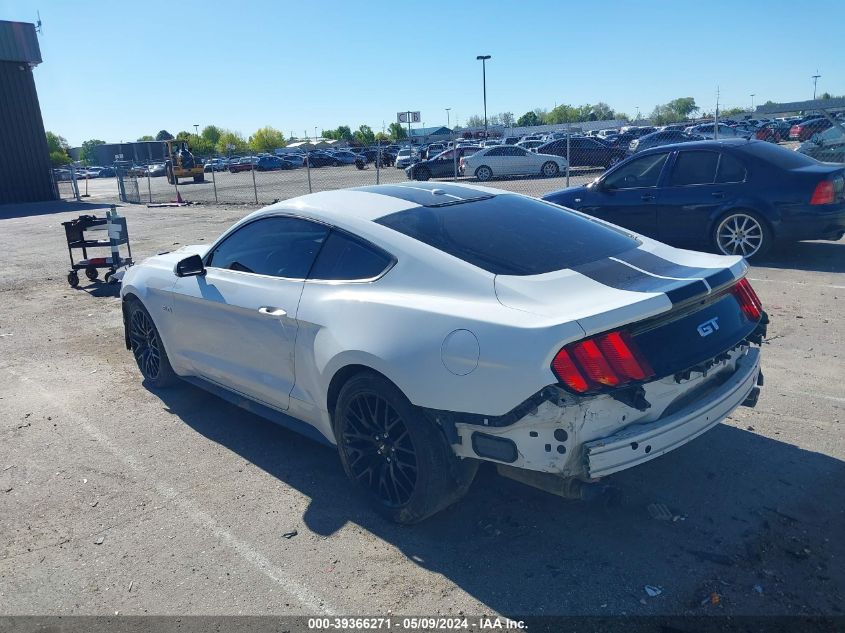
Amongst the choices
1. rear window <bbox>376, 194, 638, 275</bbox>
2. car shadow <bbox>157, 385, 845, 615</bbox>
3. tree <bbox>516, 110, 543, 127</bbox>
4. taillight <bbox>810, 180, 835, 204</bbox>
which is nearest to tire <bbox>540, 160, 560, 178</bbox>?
taillight <bbox>810, 180, 835, 204</bbox>

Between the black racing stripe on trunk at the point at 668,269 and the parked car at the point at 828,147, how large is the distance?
11.2 m

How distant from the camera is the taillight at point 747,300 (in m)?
3.63

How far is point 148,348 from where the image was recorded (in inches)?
220

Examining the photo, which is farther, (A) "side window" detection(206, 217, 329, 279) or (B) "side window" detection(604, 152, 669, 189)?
(B) "side window" detection(604, 152, 669, 189)

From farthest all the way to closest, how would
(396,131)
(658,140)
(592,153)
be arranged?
1. (396,131)
2. (658,140)
3. (592,153)

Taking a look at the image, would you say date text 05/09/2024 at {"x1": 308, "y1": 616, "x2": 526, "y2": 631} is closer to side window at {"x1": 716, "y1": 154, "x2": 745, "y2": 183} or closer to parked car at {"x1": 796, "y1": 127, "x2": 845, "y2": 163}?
side window at {"x1": 716, "y1": 154, "x2": 745, "y2": 183}

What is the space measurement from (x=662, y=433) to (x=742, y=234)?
6.78 meters

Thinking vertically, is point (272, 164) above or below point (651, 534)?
below

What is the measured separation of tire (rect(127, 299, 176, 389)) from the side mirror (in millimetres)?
850

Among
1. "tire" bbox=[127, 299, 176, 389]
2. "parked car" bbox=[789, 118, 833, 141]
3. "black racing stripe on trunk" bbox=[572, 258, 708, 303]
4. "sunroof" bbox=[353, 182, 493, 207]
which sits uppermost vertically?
"sunroof" bbox=[353, 182, 493, 207]

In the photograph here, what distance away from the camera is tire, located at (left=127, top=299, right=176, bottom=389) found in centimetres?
539

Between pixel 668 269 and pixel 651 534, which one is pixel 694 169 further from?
pixel 651 534

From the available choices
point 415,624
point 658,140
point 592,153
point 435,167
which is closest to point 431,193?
point 415,624

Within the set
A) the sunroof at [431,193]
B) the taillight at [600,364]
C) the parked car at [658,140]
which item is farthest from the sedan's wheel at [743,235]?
the parked car at [658,140]
